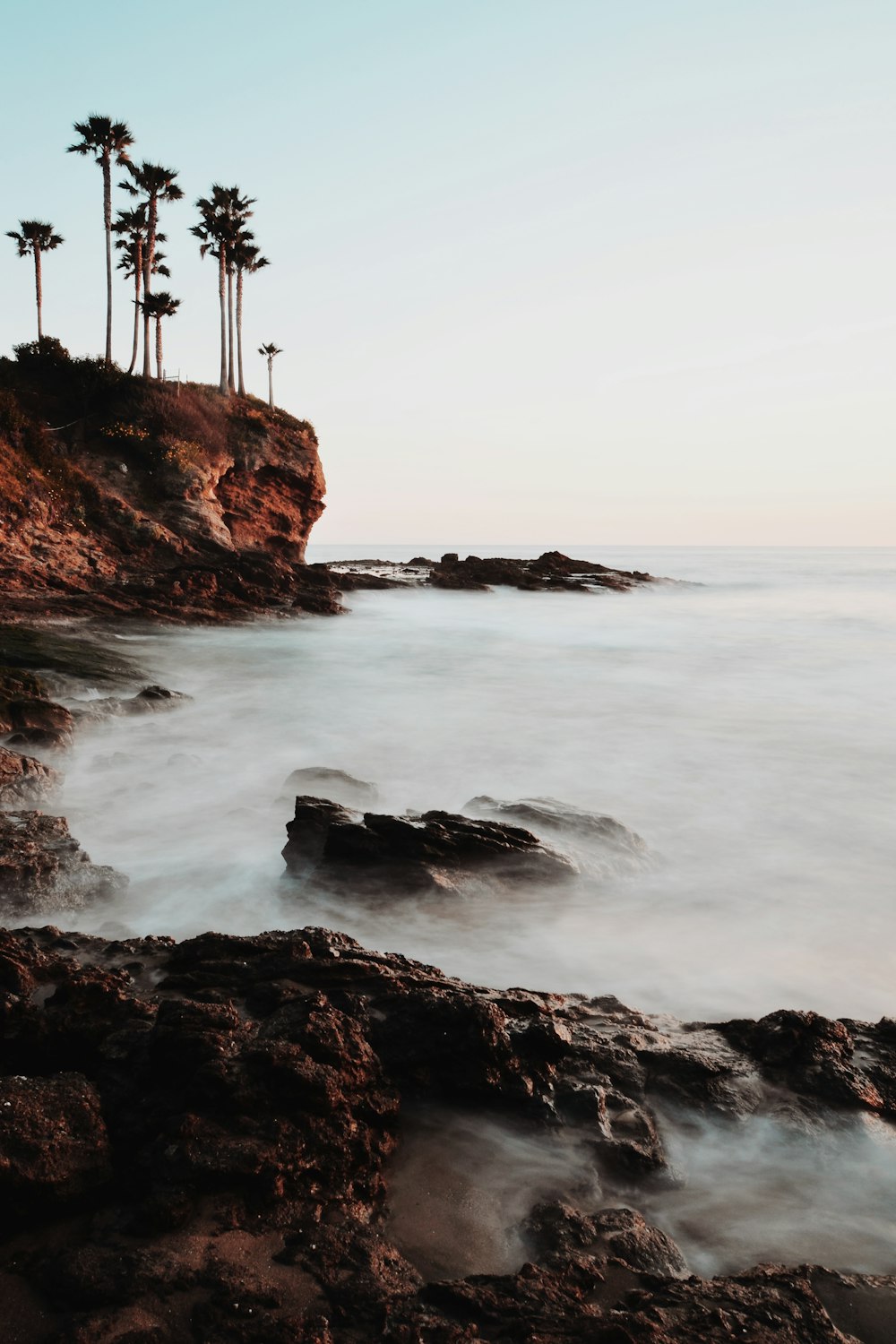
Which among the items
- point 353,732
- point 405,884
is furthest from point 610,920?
point 353,732

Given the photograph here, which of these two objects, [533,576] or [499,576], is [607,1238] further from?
[533,576]

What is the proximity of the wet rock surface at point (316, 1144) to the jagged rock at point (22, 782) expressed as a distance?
13.3 ft

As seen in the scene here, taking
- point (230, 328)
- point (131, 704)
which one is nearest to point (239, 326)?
point (230, 328)

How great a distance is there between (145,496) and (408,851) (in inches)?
943

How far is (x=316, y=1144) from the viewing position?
3148 millimetres

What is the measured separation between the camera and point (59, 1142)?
9.48ft

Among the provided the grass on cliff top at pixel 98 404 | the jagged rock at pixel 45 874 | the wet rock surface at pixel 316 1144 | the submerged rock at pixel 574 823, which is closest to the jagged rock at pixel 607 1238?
the wet rock surface at pixel 316 1144

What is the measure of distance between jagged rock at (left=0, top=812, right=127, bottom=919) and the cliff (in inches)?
529

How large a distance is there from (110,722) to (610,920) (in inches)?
324

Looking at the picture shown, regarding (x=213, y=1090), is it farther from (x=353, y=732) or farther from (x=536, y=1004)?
(x=353, y=732)

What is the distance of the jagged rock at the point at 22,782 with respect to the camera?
26.5 feet

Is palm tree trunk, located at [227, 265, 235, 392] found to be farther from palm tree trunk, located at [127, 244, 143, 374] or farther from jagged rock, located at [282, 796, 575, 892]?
jagged rock, located at [282, 796, 575, 892]

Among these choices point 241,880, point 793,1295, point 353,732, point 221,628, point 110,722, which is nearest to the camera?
point 793,1295

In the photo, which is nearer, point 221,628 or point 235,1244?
point 235,1244
